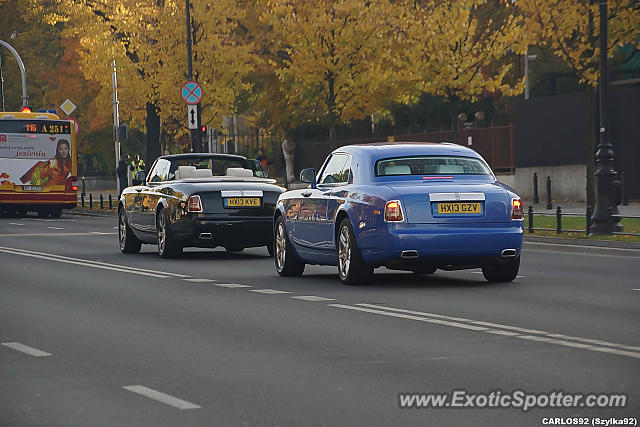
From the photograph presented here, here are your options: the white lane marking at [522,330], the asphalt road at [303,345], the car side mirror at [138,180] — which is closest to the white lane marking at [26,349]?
the asphalt road at [303,345]

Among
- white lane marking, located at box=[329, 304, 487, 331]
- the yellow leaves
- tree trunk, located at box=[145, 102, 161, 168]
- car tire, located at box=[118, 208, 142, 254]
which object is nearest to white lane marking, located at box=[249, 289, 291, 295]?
white lane marking, located at box=[329, 304, 487, 331]

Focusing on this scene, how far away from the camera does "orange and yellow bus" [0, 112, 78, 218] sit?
1747 inches

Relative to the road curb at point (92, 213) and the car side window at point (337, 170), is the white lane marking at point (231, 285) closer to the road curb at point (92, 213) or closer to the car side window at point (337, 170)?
the car side window at point (337, 170)

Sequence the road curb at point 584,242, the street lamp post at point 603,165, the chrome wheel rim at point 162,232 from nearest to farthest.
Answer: the chrome wheel rim at point 162,232, the road curb at point 584,242, the street lamp post at point 603,165

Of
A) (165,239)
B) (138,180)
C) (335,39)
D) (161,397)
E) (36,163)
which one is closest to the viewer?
(161,397)

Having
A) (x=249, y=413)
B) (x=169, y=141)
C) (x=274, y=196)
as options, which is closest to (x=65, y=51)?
(x=169, y=141)

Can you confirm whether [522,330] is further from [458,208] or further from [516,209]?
[516,209]

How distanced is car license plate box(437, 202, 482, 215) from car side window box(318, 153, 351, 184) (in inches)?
66.8

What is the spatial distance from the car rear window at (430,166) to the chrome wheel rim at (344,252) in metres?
0.78

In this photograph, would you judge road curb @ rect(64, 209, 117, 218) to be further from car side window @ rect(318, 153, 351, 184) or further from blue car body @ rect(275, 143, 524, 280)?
blue car body @ rect(275, 143, 524, 280)

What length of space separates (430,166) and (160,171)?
7.90m

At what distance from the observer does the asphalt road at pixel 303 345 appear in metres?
7.82

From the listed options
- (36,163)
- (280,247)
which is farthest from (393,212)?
(36,163)

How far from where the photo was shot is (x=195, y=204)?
21297 millimetres
